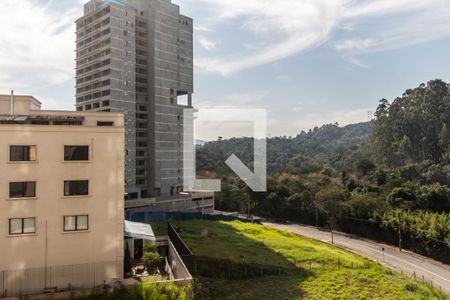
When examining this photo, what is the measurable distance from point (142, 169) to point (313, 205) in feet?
83.5

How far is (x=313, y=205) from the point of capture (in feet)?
178

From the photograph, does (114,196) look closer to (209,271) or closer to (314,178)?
(209,271)

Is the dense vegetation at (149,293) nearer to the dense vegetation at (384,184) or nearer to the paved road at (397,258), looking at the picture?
the paved road at (397,258)

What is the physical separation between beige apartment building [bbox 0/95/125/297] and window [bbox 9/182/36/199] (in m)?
0.04

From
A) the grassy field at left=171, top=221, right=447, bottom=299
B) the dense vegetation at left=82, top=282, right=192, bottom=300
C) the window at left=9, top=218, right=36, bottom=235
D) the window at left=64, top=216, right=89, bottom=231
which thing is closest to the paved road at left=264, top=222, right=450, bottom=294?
the grassy field at left=171, top=221, right=447, bottom=299

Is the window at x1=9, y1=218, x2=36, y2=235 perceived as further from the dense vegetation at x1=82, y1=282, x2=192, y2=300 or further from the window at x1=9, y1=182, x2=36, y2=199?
the dense vegetation at x1=82, y1=282, x2=192, y2=300

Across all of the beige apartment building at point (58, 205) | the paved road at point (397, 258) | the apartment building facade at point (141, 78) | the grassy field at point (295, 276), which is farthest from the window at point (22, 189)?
the apartment building facade at point (141, 78)

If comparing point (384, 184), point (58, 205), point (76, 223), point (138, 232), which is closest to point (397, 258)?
point (384, 184)

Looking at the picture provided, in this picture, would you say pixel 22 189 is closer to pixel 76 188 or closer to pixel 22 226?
pixel 22 226

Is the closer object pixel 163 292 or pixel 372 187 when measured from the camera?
pixel 163 292

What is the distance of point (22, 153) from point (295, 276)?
17.4m

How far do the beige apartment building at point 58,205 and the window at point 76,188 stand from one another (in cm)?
4

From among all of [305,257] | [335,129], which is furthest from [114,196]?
[335,129]

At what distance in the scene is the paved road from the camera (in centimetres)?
3153
